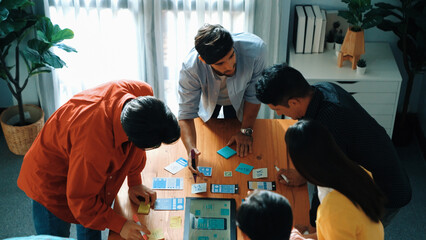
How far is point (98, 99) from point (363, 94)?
2153mm

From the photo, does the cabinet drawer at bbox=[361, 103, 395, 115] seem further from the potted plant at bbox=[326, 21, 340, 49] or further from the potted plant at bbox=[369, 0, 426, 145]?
the potted plant at bbox=[326, 21, 340, 49]

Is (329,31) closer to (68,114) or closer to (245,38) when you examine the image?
(245,38)

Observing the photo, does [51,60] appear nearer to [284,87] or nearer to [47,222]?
[47,222]

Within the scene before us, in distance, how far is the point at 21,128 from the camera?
145 inches

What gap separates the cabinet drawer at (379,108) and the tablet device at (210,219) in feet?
5.49

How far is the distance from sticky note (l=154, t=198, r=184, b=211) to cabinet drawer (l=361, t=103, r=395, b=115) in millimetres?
1828

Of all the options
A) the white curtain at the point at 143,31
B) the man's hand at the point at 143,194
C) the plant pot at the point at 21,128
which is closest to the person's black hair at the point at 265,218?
the man's hand at the point at 143,194

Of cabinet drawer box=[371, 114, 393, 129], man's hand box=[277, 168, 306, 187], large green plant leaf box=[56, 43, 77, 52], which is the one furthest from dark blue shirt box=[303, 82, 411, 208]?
large green plant leaf box=[56, 43, 77, 52]

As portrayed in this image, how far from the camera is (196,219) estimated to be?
2.18 m

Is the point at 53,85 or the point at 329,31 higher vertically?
the point at 329,31

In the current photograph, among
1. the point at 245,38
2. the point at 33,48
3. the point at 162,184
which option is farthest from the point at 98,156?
the point at 33,48

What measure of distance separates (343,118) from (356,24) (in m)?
1.58

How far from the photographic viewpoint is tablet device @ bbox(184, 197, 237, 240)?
211 cm

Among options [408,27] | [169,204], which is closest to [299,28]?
[408,27]
